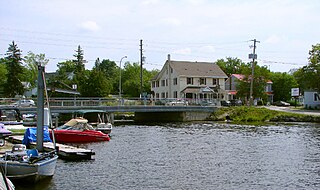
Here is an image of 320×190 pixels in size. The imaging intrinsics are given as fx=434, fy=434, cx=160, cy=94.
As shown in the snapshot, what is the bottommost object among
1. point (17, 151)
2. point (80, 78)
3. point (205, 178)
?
point (205, 178)

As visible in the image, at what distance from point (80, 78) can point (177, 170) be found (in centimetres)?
6400

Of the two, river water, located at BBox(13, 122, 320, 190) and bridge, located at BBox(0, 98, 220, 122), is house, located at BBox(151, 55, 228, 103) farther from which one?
river water, located at BBox(13, 122, 320, 190)

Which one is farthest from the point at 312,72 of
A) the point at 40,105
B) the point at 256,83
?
the point at 40,105

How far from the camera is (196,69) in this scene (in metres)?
89.8

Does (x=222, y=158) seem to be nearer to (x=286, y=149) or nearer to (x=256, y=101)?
(x=286, y=149)

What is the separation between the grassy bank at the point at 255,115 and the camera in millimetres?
61203

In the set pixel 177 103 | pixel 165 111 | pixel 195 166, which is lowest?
pixel 195 166

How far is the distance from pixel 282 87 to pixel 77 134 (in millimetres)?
73744

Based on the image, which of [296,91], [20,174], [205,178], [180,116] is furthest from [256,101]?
[20,174]

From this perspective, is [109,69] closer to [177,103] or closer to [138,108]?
[177,103]

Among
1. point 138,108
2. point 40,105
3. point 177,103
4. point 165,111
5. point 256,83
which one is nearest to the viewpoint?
point 40,105

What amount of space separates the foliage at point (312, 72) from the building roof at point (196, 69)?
18.9 m

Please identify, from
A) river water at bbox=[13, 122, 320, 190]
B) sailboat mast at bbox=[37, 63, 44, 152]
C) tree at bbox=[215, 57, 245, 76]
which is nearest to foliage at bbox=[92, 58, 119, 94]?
tree at bbox=[215, 57, 245, 76]

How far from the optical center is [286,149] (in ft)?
101
